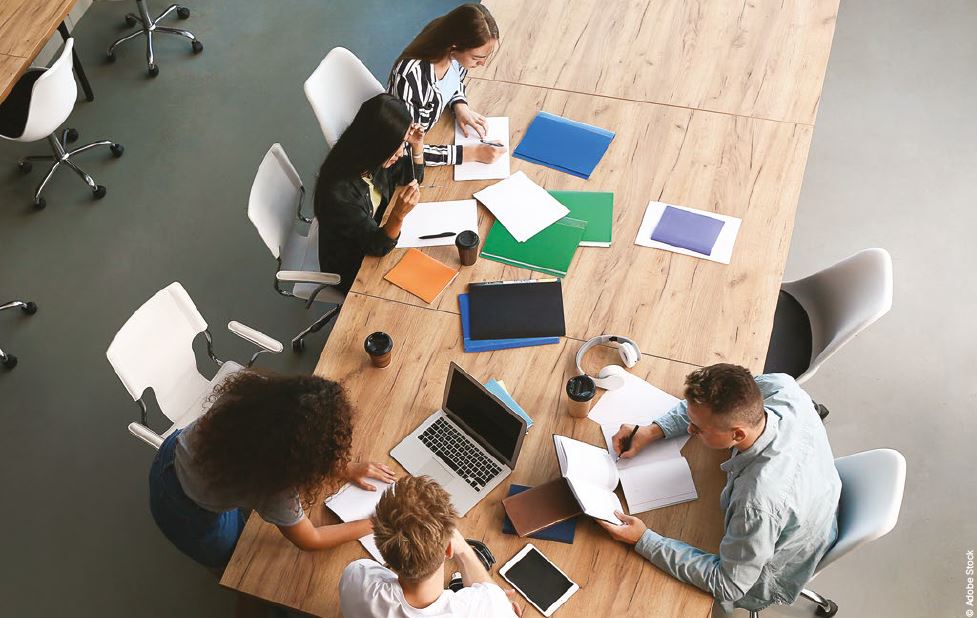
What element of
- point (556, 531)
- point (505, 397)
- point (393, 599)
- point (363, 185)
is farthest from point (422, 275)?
point (393, 599)

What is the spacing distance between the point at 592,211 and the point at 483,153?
1.74 feet

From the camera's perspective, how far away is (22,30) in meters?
4.18

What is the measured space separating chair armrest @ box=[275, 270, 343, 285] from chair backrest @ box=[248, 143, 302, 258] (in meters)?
0.16

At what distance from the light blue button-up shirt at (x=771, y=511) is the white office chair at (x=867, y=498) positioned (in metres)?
0.05

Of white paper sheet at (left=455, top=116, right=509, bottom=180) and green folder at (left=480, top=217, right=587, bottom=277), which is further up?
white paper sheet at (left=455, top=116, right=509, bottom=180)

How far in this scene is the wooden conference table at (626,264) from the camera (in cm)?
248

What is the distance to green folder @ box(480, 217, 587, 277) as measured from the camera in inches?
123

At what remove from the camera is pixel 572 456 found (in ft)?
8.43

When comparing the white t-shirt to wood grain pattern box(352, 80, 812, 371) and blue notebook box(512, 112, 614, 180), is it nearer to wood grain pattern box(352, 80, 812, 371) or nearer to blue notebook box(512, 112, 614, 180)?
wood grain pattern box(352, 80, 812, 371)

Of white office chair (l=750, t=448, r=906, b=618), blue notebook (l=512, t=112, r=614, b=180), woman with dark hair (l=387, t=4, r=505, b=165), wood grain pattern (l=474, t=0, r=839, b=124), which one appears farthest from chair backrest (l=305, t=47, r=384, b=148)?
white office chair (l=750, t=448, r=906, b=618)

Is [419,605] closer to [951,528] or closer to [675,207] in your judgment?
[675,207]

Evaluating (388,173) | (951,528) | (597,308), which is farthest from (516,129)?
(951,528)

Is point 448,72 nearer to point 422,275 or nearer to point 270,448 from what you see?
point 422,275

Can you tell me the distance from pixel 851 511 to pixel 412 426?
54.9 inches
